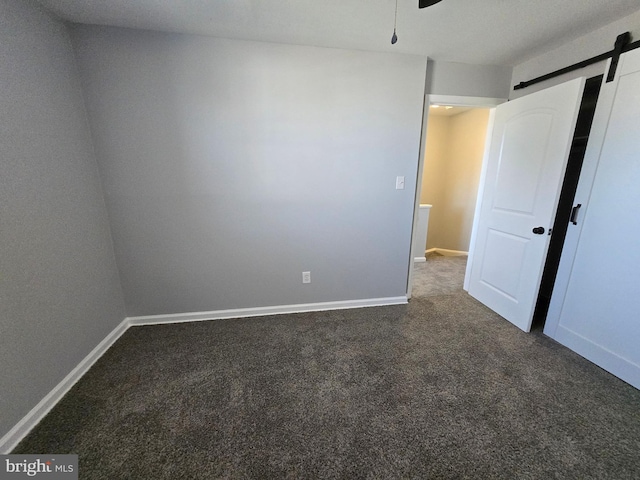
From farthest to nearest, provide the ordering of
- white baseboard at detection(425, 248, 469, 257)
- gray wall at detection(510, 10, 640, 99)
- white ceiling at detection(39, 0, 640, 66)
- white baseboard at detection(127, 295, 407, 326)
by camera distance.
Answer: white baseboard at detection(425, 248, 469, 257) → white baseboard at detection(127, 295, 407, 326) → gray wall at detection(510, 10, 640, 99) → white ceiling at detection(39, 0, 640, 66)

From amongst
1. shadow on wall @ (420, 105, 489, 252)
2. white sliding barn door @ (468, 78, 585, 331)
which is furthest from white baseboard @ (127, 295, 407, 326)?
shadow on wall @ (420, 105, 489, 252)

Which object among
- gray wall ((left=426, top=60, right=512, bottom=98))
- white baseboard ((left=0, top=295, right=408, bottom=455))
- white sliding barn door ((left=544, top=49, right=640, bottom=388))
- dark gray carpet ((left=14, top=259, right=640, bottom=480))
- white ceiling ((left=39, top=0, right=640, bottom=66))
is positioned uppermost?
white ceiling ((left=39, top=0, right=640, bottom=66))

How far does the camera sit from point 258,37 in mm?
1847

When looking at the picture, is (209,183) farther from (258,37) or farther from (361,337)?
(361,337)

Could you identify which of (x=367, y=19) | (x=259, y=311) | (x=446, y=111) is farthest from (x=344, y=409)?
(x=446, y=111)

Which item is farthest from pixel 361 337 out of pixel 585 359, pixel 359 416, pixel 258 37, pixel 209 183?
pixel 258 37

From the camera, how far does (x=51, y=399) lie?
1.43 metres

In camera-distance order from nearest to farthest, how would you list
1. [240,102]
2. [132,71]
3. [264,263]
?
[132,71] → [240,102] → [264,263]

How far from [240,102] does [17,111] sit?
126 centimetres

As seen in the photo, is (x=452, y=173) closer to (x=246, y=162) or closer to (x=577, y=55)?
(x=577, y=55)

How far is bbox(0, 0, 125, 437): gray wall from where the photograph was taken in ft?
4.15

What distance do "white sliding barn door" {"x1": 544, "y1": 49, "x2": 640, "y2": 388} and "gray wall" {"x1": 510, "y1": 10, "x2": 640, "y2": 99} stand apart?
0.29 meters

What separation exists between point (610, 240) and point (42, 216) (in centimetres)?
364

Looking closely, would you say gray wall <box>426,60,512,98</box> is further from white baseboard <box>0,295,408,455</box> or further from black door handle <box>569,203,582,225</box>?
white baseboard <box>0,295,408,455</box>
